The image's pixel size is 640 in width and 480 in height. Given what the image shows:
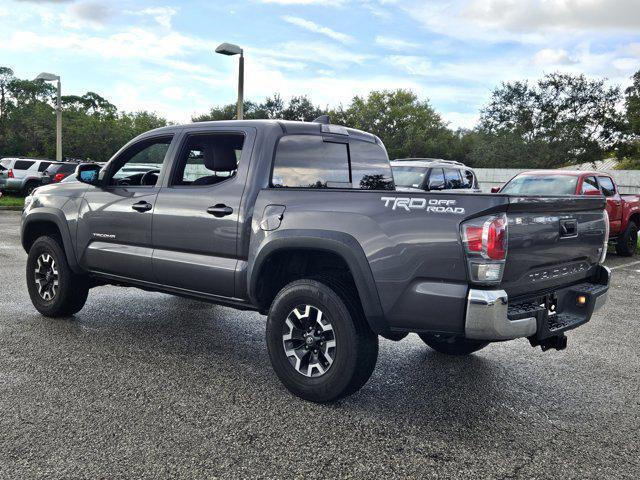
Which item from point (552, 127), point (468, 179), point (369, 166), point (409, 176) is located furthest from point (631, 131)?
point (369, 166)

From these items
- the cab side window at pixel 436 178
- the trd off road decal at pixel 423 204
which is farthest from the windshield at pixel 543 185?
the trd off road decal at pixel 423 204

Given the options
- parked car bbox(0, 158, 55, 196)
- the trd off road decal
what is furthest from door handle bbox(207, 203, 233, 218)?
parked car bbox(0, 158, 55, 196)

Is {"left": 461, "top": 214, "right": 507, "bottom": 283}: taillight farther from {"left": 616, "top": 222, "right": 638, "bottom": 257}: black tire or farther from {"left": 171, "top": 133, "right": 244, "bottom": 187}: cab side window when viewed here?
{"left": 616, "top": 222, "right": 638, "bottom": 257}: black tire

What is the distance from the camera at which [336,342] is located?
3.94 metres

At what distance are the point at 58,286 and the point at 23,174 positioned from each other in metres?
21.3

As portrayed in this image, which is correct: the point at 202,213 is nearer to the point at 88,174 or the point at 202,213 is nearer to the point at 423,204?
the point at 88,174

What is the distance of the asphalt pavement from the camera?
3.21 metres

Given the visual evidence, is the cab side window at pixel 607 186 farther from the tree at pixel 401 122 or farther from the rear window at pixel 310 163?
the tree at pixel 401 122

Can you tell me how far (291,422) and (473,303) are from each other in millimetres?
1340

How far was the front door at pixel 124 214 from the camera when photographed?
17.0ft

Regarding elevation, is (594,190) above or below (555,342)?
above

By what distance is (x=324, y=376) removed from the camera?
399cm

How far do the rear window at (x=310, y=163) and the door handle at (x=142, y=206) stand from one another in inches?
49.7

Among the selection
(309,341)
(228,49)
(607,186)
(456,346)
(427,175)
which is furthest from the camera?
(228,49)
